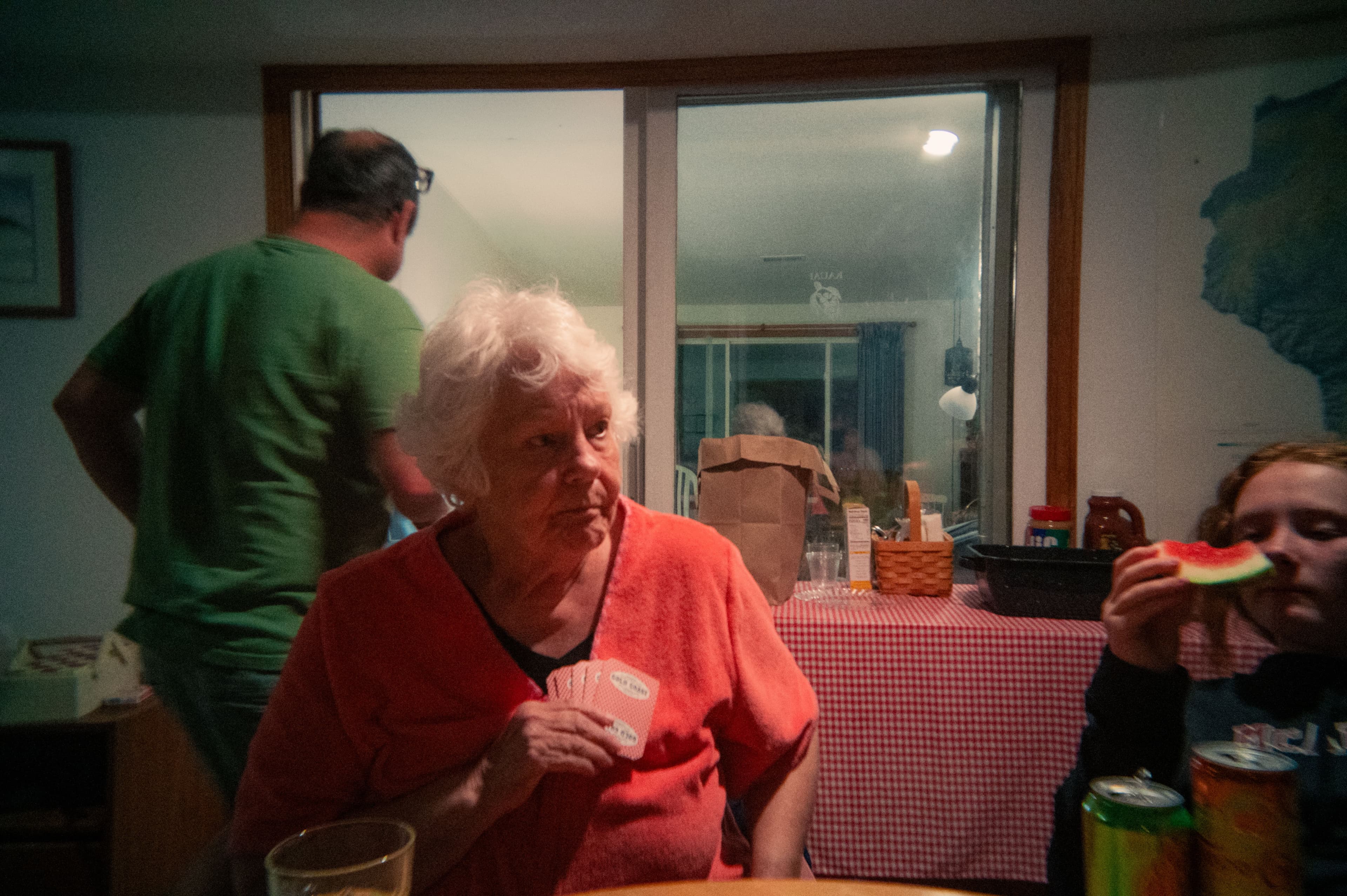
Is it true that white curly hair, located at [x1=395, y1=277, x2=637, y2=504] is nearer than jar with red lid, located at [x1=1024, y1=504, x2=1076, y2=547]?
Yes

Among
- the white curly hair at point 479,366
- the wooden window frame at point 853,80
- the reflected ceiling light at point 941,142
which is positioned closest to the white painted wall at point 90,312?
the wooden window frame at point 853,80

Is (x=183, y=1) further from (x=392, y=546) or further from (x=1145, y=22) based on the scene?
(x=1145, y=22)

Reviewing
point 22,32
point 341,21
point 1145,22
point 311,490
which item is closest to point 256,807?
point 311,490

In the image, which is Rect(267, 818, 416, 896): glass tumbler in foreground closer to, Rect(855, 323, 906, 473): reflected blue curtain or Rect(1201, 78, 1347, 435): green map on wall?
Rect(855, 323, 906, 473): reflected blue curtain

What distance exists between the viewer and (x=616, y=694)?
98 cm

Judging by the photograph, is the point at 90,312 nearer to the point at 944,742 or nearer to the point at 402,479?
the point at 402,479

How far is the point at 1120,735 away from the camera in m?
0.88

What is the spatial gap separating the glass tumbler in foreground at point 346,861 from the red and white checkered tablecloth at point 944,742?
107 centimetres

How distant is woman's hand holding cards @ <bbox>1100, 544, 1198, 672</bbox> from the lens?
88 centimetres

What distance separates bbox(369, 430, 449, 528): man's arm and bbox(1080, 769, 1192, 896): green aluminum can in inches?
45.4

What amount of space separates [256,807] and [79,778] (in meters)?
1.41

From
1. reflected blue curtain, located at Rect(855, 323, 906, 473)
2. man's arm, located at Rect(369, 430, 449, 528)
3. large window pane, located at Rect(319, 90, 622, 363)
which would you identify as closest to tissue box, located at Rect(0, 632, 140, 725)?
man's arm, located at Rect(369, 430, 449, 528)

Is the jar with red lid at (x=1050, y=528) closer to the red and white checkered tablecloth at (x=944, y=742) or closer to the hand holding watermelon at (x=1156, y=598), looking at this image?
the red and white checkered tablecloth at (x=944, y=742)

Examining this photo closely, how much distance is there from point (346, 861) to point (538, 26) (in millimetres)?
1994
